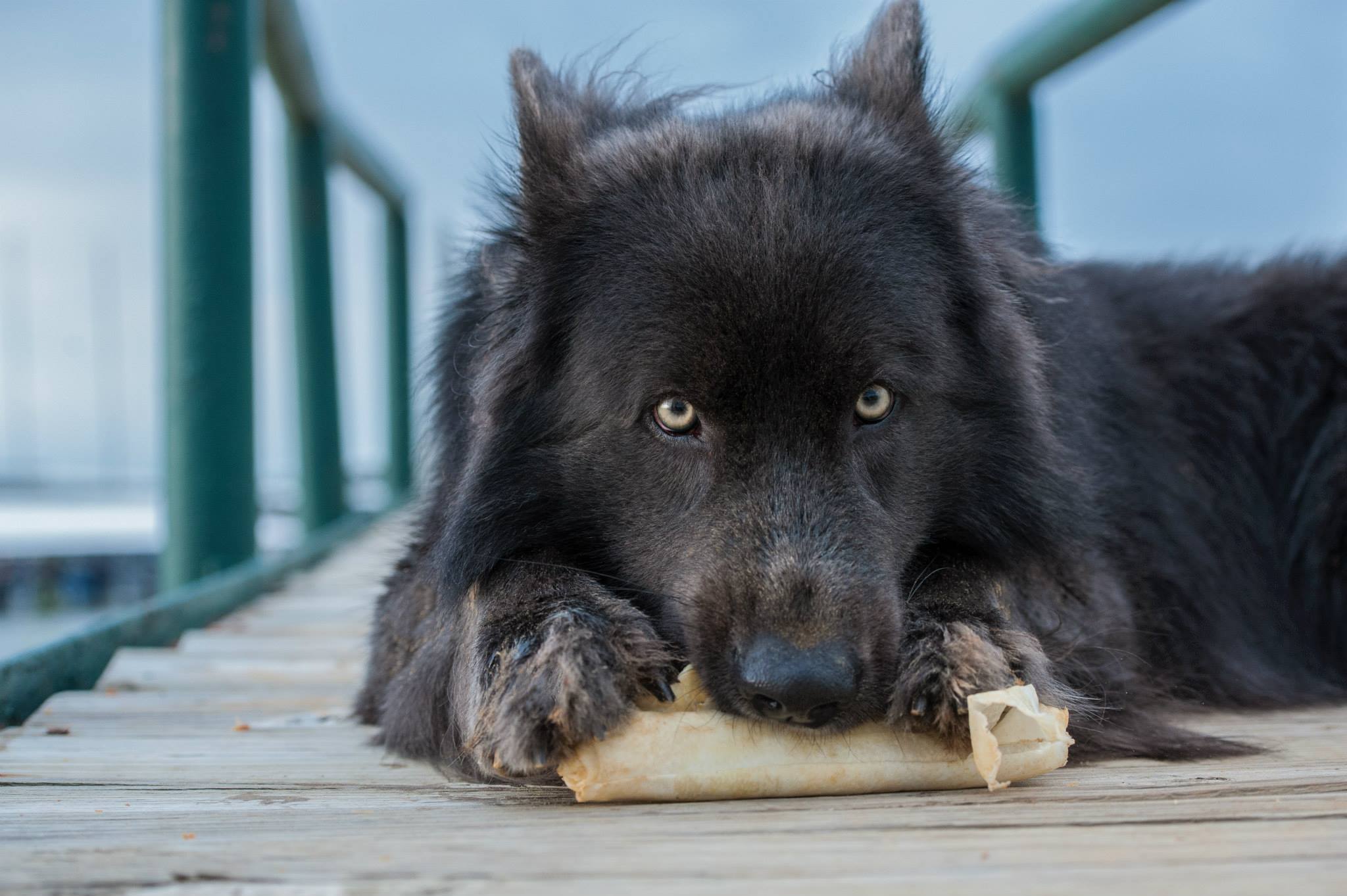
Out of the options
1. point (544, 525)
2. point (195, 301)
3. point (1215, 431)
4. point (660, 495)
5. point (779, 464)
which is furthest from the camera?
point (195, 301)

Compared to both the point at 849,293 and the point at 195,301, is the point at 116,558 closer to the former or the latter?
the point at 195,301

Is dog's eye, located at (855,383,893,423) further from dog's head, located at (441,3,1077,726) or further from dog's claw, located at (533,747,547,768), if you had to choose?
dog's claw, located at (533,747,547,768)

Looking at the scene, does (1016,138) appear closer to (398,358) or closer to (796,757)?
(796,757)

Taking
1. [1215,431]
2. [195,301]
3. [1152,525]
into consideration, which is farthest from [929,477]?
[195,301]

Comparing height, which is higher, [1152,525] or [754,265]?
[754,265]

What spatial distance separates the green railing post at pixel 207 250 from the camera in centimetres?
491

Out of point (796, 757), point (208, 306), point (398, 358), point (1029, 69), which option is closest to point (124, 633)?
point (208, 306)

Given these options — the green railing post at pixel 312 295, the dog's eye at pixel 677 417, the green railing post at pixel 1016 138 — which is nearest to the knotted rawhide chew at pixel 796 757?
the dog's eye at pixel 677 417

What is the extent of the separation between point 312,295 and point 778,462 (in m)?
6.41

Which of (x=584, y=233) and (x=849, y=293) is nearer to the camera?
(x=849, y=293)

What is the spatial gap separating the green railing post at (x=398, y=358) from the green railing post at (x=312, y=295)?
3448 millimetres

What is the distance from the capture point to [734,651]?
205 centimetres

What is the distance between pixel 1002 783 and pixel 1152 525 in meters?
1.88

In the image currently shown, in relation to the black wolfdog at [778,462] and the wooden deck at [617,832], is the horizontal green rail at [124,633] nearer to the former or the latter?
the wooden deck at [617,832]
